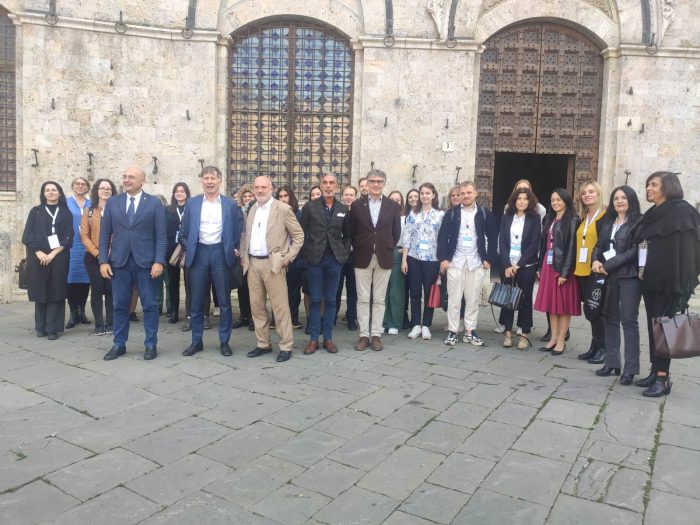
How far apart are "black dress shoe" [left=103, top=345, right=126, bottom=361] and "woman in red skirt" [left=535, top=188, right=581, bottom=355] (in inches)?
174

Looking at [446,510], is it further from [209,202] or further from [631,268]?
[209,202]

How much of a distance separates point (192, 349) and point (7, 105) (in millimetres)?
7326

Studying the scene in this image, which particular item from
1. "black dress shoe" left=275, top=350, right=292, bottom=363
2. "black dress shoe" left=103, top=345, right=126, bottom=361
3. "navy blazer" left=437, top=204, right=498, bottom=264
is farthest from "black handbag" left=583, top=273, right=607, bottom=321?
"black dress shoe" left=103, top=345, right=126, bottom=361

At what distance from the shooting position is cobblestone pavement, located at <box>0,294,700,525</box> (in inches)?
121

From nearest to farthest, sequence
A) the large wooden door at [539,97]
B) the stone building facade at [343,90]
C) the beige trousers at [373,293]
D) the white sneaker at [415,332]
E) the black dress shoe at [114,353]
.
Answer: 1. the black dress shoe at [114,353]
2. the beige trousers at [373,293]
3. the white sneaker at [415,332]
4. the stone building facade at [343,90]
5. the large wooden door at [539,97]

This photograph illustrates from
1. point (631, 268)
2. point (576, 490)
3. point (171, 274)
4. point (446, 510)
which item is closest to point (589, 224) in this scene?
point (631, 268)

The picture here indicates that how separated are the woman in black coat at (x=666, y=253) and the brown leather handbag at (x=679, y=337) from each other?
0.25 m

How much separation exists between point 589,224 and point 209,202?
12.9 feet

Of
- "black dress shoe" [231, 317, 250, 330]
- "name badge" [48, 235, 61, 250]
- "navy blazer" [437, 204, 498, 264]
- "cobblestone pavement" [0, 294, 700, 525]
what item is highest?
"navy blazer" [437, 204, 498, 264]

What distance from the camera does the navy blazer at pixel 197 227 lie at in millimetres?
5957

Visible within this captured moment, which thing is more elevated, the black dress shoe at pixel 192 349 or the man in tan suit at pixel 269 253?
the man in tan suit at pixel 269 253

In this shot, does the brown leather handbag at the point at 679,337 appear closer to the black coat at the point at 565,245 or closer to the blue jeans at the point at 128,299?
the black coat at the point at 565,245

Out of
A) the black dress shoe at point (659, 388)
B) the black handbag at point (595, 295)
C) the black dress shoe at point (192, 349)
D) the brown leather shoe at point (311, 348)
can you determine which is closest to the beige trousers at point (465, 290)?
the black handbag at point (595, 295)

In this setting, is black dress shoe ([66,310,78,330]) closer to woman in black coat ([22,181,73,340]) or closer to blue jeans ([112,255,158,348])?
woman in black coat ([22,181,73,340])
